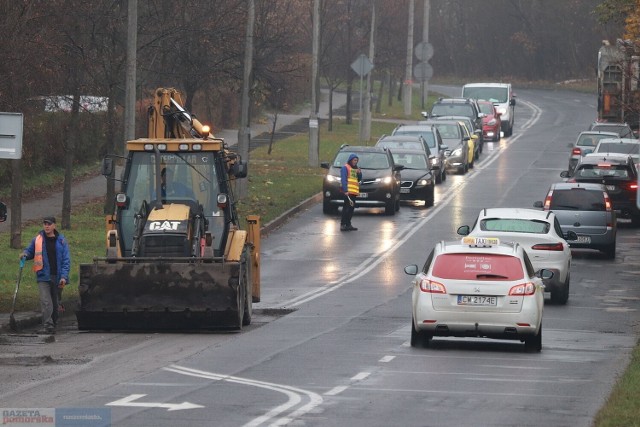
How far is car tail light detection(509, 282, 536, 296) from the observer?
63.3 ft

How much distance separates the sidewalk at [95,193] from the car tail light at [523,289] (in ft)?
23.5

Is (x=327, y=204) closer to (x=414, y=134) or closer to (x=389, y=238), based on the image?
(x=389, y=238)

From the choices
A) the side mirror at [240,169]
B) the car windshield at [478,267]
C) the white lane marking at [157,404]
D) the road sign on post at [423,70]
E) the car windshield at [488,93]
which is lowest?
the white lane marking at [157,404]

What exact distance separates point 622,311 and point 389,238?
11.6m

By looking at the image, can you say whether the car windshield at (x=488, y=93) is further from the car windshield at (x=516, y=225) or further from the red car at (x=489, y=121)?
the car windshield at (x=516, y=225)

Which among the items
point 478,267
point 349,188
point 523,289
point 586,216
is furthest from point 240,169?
point 349,188

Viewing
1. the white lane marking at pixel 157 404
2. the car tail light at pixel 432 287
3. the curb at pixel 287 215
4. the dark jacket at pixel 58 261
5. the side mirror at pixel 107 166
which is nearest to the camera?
the white lane marking at pixel 157 404

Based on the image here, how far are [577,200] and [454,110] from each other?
28.3 m

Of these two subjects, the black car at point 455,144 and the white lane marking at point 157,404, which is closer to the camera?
the white lane marking at point 157,404

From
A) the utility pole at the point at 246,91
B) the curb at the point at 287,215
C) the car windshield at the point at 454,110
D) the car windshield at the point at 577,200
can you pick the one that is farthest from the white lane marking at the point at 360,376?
the car windshield at the point at 454,110

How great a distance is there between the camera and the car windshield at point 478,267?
63.9 feet

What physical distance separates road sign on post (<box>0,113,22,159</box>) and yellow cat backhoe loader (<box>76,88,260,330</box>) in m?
1.30

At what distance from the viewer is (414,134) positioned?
50.4 metres

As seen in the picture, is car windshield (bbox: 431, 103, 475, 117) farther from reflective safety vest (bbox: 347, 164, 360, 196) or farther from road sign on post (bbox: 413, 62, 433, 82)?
reflective safety vest (bbox: 347, 164, 360, 196)
